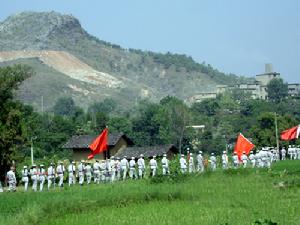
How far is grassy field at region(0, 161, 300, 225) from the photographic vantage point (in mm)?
17344

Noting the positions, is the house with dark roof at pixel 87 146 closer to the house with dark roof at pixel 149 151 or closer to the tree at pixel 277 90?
the house with dark roof at pixel 149 151

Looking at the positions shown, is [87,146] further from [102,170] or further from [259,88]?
[259,88]

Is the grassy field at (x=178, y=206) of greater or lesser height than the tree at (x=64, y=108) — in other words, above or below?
below

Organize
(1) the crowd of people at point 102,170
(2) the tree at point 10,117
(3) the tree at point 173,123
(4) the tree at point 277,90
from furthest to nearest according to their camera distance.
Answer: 1. (4) the tree at point 277,90
2. (3) the tree at point 173,123
3. (2) the tree at point 10,117
4. (1) the crowd of people at point 102,170

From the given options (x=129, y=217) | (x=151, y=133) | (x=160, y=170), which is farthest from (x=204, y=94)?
(x=129, y=217)

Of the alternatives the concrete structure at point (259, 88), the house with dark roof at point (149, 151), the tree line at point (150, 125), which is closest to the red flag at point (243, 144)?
the tree line at point (150, 125)

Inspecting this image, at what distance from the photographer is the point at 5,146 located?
40719mm

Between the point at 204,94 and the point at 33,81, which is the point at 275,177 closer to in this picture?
the point at 204,94

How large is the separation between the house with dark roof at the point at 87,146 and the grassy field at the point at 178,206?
94.7ft

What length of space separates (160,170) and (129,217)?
79.2 feet

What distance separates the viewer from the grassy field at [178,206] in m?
17.3

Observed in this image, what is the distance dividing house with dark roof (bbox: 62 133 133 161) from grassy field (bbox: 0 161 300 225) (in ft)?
94.7

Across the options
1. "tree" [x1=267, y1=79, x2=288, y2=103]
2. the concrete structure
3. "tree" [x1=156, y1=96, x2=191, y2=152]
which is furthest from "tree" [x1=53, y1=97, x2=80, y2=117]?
"tree" [x1=156, y1=96, x2=191, y2=152]

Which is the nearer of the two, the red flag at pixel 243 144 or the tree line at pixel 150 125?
the red flag at pixel 243 144
